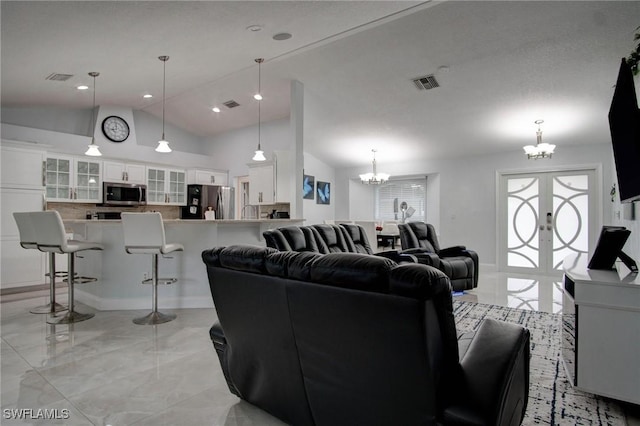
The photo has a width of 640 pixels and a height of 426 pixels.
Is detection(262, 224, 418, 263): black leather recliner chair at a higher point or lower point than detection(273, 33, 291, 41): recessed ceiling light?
lower

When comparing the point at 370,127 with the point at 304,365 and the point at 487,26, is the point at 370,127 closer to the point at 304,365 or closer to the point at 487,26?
the point at 487,26

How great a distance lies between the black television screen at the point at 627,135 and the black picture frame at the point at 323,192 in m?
6.39

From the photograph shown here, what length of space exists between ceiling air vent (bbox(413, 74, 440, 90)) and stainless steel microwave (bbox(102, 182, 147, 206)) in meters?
5.30

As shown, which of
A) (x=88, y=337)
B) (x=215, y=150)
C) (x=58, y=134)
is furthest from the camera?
(x=215, y=150)

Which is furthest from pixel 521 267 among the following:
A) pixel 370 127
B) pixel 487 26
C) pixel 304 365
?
pixel 304 365

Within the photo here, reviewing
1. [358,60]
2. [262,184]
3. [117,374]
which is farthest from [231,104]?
[117,374]

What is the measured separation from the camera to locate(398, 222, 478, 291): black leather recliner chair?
4.37m

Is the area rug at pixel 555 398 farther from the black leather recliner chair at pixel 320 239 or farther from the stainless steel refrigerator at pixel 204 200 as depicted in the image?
the stainless steel refrigerator at pixel 204 200

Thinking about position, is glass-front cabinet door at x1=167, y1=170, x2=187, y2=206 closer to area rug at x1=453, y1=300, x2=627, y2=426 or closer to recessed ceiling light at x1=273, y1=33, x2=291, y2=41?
recessed ceiling light at x1=273, y1=33, x2=291, y2=41

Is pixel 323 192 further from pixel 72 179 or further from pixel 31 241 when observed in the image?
pixel 31 241

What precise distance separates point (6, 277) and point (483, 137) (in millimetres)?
7817

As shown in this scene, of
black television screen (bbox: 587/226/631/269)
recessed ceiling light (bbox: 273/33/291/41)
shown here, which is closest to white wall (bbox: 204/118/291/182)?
recessed ceiling light (bbox: 273/33/291/41)

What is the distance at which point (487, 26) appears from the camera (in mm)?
3930

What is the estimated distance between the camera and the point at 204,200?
300 inches
